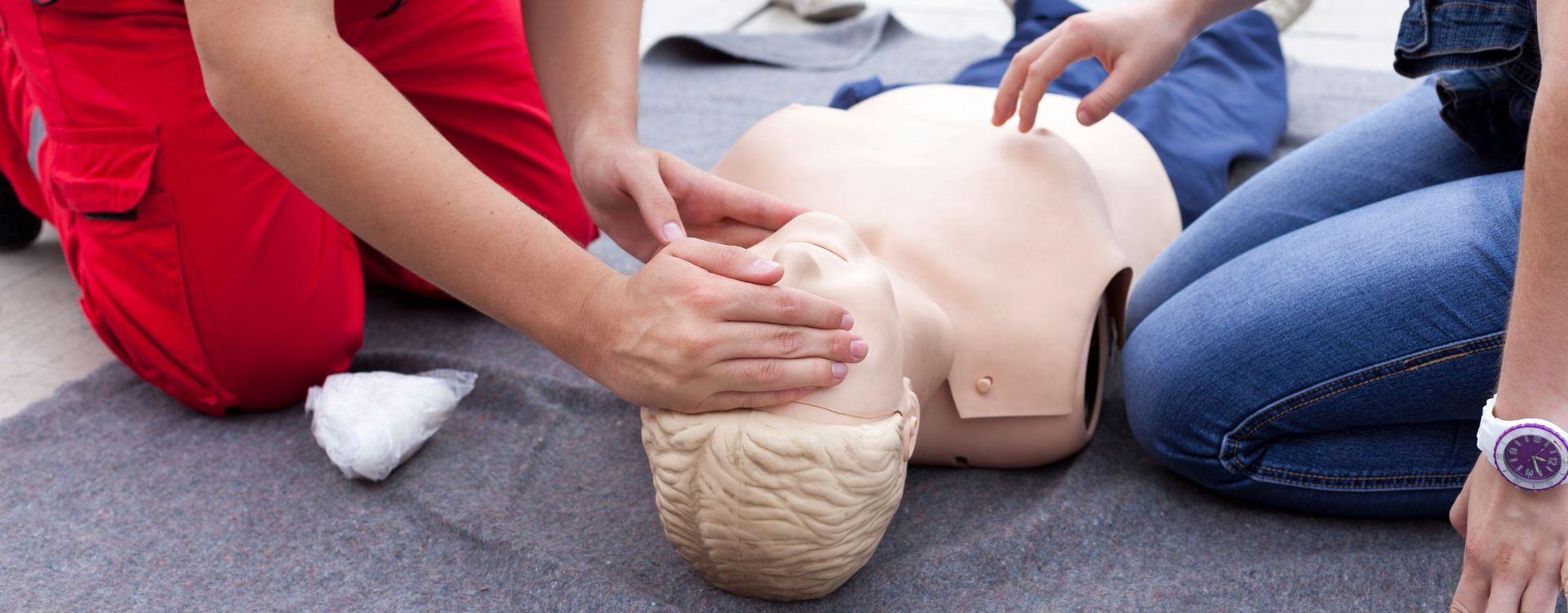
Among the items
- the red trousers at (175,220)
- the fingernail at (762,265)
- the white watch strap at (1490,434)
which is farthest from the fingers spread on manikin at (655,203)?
the white watch strap at (1490,434)

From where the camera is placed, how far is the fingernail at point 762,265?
105 cm

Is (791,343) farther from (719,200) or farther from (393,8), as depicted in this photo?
(393,8)

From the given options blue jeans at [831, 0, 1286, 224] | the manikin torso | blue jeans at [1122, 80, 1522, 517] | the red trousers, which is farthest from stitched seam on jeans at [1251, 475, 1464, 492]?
the red trousers

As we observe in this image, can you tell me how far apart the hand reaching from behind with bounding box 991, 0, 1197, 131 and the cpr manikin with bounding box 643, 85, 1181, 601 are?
5 cm

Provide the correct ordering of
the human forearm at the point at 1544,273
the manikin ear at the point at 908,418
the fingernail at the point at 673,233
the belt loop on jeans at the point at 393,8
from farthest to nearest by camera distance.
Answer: the belt loop on jeans at the point at 393,8 → the fingernail at the point at 673,233 → the manikin ear at the point at 908,418 → the human forearm at the point at 1544,273

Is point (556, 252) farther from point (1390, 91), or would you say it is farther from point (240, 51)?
point (1390, 91)

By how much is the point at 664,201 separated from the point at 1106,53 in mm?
591

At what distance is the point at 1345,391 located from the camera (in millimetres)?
1269

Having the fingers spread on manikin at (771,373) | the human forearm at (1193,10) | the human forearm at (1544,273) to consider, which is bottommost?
the fingers spread on manikin at (771,373)

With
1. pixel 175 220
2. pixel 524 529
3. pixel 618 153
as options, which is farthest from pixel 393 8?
pixel 524 529

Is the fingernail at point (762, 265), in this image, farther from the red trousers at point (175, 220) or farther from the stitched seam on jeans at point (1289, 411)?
the red trousers at point (175, 220)

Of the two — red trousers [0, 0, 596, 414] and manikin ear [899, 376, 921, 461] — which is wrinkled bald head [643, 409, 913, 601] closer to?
manikin ear [899, 376, 921, 461]

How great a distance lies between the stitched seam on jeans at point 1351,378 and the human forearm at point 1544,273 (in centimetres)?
25

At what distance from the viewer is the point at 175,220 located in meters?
1.63
